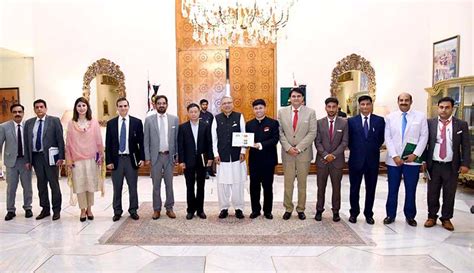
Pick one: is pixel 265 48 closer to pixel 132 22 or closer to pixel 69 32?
pixel 132 22

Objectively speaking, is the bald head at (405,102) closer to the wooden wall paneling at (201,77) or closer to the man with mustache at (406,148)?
the man with mustache at (406,148)

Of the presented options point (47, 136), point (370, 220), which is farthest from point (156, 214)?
point (370, 220)

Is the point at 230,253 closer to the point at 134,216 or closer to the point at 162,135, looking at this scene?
the point at 134,216

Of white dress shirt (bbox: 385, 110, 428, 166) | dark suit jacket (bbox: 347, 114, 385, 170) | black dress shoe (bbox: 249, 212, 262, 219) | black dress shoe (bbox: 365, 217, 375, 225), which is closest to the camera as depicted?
white dress shirt (bbox: 385, 110, 428, 166)

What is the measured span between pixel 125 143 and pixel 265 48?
13.8ft

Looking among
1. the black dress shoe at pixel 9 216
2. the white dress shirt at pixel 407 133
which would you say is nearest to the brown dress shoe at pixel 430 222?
the white dress shirt at pixel 407 133

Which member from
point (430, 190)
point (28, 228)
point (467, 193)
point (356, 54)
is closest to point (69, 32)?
point (28, 228)

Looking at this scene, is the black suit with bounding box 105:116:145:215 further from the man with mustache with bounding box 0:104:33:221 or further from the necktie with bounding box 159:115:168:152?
the man with mustache with bounding box 0:104:33:221

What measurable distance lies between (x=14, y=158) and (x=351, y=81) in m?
6.19

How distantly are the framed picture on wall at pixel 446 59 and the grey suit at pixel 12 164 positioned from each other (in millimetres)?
Result: 7082

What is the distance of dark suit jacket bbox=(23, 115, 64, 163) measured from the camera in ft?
15.2

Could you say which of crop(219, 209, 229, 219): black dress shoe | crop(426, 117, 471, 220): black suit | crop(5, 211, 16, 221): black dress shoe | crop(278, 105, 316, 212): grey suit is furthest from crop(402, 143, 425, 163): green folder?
crop(5, 211, 16, 221): black dress shoe

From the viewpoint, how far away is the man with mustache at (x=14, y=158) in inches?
185

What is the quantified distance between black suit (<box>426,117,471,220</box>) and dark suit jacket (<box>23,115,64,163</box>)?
446cm
